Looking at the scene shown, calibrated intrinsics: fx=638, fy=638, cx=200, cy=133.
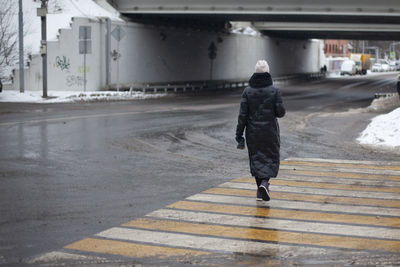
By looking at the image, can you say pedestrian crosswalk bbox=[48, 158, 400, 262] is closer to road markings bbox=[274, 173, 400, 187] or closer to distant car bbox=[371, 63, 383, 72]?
road markings bbox=[274, 173, 400, 187]

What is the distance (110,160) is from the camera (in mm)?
12133

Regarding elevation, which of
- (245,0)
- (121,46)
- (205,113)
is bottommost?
(205,113)

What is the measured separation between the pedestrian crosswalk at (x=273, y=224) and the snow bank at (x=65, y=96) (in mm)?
22430

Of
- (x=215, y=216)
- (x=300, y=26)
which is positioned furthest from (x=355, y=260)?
(x=300, y=26)

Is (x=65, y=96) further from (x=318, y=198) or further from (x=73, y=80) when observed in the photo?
(x=318, y=198)

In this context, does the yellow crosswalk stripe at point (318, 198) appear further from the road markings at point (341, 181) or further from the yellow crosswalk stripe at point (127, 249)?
the yellow crosswalk stripe at point (127, 249)

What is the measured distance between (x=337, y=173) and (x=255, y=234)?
14.6 ft

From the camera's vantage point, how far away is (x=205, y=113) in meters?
24.1

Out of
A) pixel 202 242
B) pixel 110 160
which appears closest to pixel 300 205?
pixel 202 242

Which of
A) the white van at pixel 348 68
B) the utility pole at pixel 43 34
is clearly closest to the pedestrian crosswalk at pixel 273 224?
the utility pole at pixel 43 34

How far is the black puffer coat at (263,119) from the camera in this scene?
8.28 metres

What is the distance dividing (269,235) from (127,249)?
1.54m

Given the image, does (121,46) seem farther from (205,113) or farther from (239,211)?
(239,211)

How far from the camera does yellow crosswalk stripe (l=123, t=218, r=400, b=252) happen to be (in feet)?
20.7
